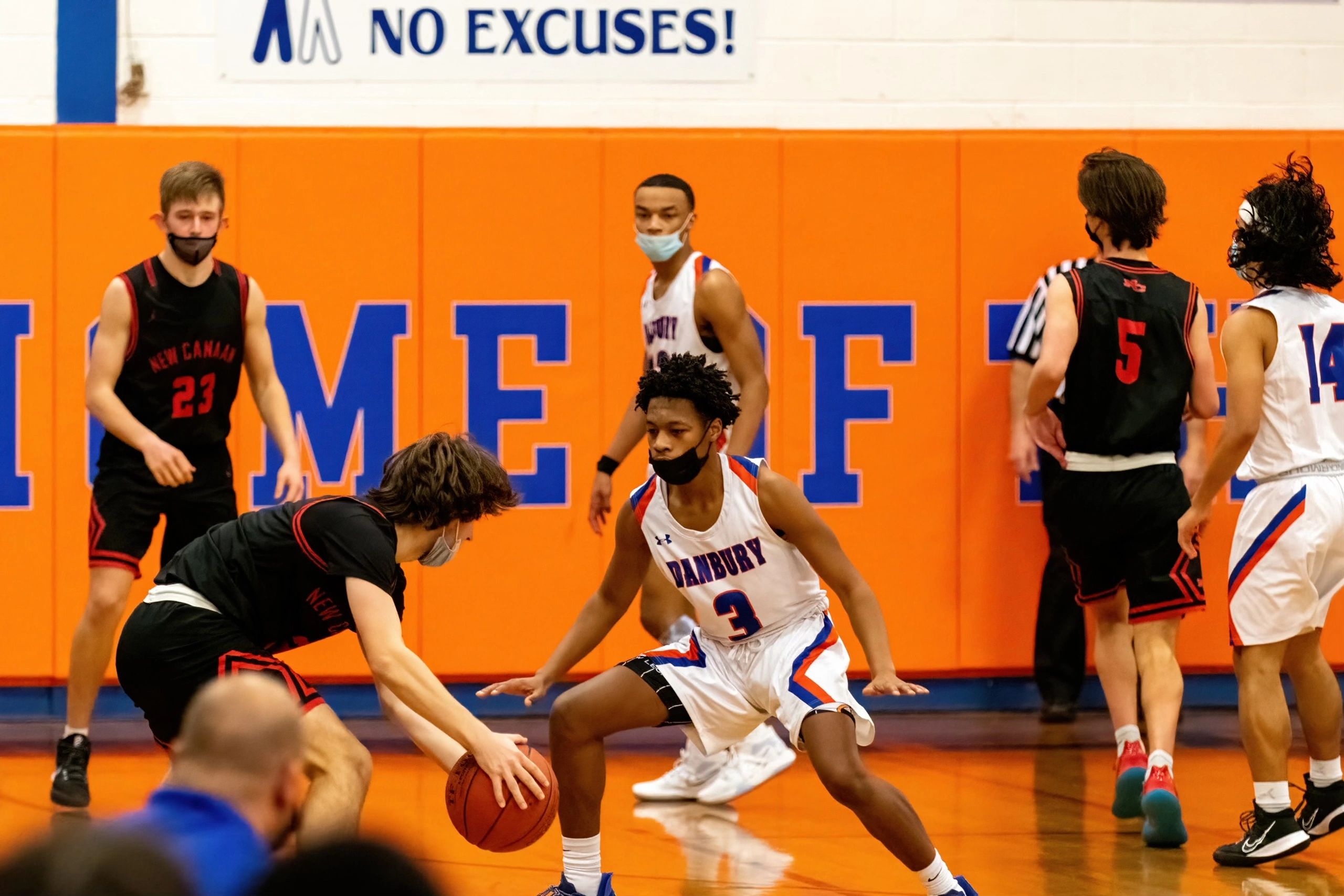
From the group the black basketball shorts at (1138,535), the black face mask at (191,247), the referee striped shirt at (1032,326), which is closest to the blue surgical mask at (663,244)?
the black face mask at (191,247)

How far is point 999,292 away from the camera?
6770 mm

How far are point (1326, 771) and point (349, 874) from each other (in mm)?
3827

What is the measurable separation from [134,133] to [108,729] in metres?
2.31

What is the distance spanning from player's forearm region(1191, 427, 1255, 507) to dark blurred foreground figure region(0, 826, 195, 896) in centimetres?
359

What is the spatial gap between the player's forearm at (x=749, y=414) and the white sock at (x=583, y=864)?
5.01 ft

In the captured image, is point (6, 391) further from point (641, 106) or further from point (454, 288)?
point (641, 106)

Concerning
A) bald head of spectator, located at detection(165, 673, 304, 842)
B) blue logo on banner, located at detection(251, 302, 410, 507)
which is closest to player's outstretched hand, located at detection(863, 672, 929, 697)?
bald head of spectator, located at detection(165, 673, 304, 842)

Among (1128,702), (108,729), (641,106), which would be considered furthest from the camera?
(641,106)

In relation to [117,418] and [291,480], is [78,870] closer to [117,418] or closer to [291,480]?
[291,480]

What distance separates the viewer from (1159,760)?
4.66 meters

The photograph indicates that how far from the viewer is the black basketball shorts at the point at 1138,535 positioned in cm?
486

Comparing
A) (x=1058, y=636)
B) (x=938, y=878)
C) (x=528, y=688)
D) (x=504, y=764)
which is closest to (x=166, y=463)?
(x=528, y=688)

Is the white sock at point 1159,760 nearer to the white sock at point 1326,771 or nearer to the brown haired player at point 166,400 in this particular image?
the white sock at point 1326,771

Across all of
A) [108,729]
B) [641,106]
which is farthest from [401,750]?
[641,106]
